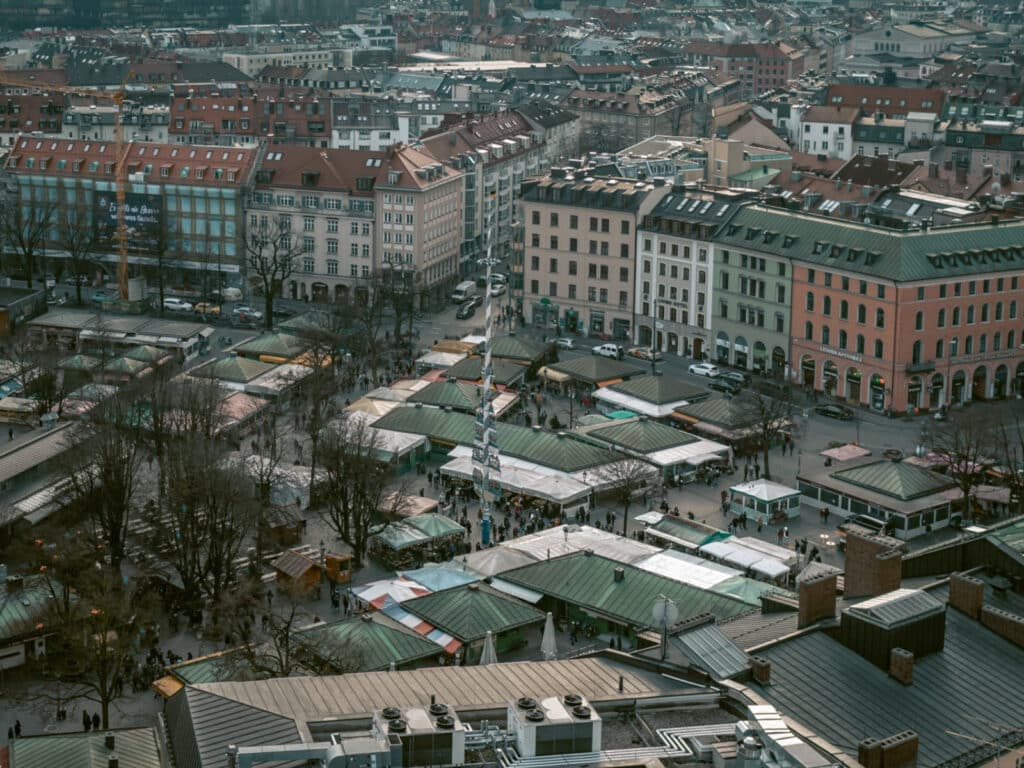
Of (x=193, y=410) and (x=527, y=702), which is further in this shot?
(x=193, y=410)

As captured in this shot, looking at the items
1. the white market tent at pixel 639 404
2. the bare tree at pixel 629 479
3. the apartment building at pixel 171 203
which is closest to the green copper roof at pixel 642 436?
the bare tree at pixel 629 479

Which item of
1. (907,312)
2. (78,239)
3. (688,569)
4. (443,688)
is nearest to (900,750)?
(443,688)

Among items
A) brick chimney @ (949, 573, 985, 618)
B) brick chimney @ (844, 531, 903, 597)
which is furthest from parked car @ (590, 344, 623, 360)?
brick chimney @ (949, 573, 985, 618)

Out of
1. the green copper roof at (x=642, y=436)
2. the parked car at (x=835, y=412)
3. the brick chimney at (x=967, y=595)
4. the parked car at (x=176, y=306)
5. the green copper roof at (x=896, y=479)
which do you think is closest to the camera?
the brick chimney at (x=967, y=595)

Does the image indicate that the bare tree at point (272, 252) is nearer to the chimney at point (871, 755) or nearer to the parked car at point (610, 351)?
the parked car at point (610, 351)

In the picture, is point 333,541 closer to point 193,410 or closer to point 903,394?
point 193,410

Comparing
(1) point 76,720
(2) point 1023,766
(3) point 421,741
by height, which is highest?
(3) point 421,741

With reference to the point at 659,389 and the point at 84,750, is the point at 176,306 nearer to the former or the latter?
the point at 659,389

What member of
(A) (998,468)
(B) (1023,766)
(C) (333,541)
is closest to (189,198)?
(C) (333,541)
